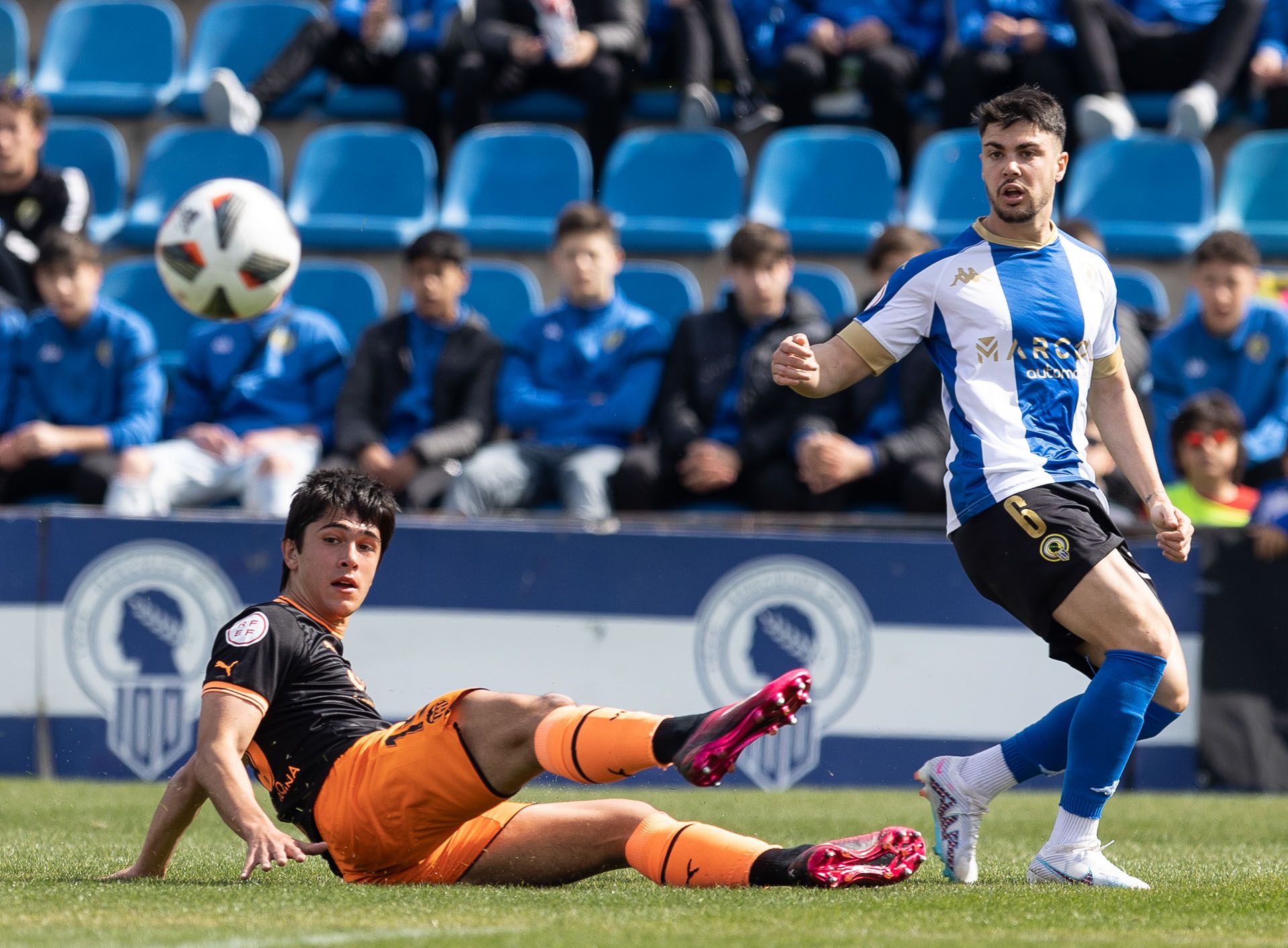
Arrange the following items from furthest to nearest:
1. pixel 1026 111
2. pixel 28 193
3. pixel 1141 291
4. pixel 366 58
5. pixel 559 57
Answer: pixel 366 58 < pixel 559 57 < pixel 28 193 < pixel 1141 291 < pixel 1026 111

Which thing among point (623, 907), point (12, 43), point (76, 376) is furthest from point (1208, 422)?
point (12, 43)

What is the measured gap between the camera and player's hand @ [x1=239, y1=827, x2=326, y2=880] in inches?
139

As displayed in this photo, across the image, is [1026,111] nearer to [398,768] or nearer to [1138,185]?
[398,768]

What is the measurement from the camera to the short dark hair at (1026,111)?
172 inches

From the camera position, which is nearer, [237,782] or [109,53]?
[237,782]

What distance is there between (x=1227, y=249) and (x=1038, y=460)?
4.38 m

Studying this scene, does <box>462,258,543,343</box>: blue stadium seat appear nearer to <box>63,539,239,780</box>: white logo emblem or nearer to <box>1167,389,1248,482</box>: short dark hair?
<box>63,539,239,780</box>: white logo emblem

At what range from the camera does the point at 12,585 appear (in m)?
7.37

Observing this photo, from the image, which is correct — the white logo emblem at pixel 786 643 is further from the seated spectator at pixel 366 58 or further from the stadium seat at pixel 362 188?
the seated spectator at pixel 366 58

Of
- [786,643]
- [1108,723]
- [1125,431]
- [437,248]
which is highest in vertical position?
[437,248]

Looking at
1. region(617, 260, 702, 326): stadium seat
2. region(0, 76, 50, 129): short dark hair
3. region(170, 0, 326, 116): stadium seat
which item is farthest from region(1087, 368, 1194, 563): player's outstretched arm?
region(170, 0, 326, 116): stadium seat

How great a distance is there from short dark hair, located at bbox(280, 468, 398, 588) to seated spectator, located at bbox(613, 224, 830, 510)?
12.3 feet

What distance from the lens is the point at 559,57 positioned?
1063 centimetres

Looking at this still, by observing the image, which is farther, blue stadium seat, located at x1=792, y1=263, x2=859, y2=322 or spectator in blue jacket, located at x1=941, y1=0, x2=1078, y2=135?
spectator in blue jacket, located at x1=941, y1=0, x2=1078, y2=135
